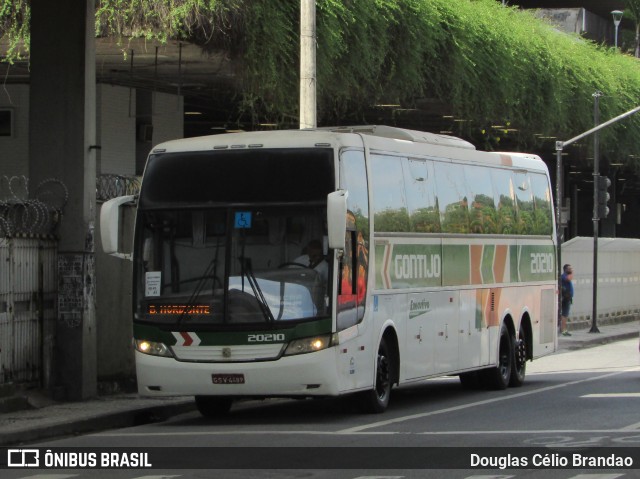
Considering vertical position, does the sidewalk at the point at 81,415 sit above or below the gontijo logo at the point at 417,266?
below

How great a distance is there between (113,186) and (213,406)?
465cm

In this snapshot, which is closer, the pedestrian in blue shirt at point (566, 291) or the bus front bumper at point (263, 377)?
the bus front bumper at point (263, 377)

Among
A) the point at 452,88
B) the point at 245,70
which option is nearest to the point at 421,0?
the point at 452,88

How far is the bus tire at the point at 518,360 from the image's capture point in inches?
901

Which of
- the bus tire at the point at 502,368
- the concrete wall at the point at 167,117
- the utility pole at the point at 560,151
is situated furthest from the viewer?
the utility pole at the point at 560,151

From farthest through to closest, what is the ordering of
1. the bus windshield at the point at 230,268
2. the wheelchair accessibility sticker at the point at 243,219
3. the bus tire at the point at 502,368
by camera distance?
the bus tire at the point at 502,368
the wheelchair accessibility sticker at the point at 243,219
the bus windshield at the point at 230,268

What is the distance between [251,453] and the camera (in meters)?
13.5

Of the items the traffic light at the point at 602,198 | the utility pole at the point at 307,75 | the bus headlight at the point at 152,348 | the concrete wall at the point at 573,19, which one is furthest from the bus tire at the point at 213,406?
the concrete wall at the point at 573,19

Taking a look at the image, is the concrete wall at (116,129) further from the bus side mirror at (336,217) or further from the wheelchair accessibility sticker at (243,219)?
the bus side mirror at (336,217)

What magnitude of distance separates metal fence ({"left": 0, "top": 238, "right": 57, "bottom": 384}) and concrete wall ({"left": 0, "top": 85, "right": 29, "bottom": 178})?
42.0ft

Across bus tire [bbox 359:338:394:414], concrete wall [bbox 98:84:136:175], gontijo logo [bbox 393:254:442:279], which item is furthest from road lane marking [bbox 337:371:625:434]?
concrete wall [bbox 98:84:136:175]

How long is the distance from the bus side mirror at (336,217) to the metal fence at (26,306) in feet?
15.1

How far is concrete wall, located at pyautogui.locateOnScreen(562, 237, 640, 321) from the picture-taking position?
42656mm

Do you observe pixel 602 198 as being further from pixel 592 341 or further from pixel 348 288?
pixel 348 288
